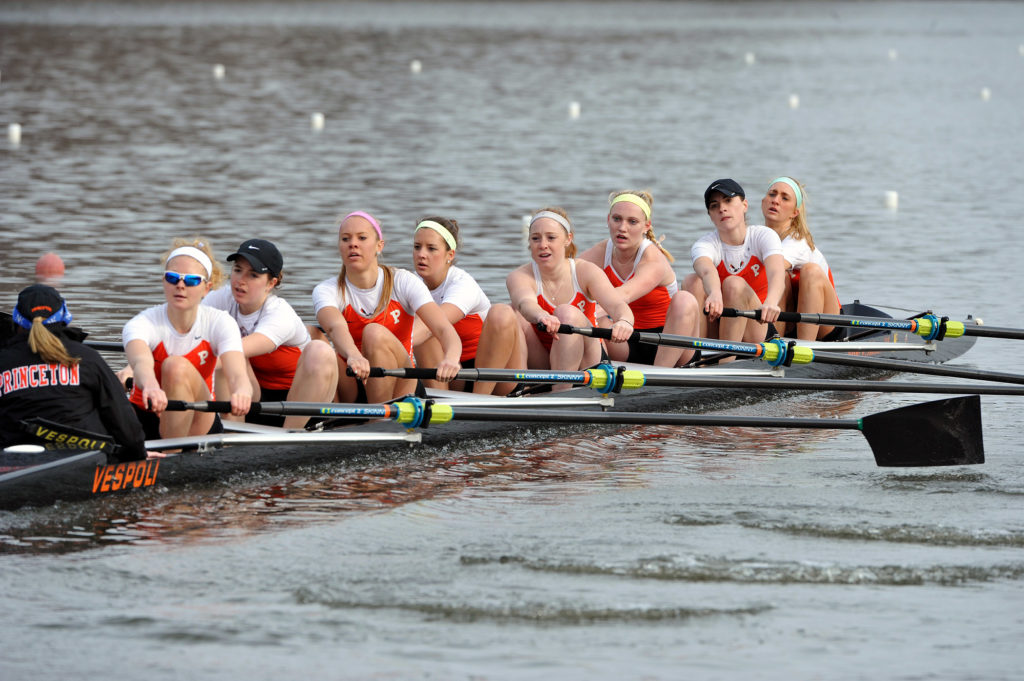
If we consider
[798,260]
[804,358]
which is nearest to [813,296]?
[798,260]

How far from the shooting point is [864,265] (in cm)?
1451

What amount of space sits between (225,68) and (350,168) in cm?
1577

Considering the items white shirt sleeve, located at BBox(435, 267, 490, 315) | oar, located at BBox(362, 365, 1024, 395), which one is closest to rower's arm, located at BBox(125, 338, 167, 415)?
oar, located at BBox(362, 365, 1024, 395)

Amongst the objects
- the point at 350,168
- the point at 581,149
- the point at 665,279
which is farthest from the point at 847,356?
the point at 581,149

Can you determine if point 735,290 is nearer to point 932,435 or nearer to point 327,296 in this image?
point 932,435

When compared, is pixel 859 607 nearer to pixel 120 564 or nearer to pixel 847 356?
pixel 120 564

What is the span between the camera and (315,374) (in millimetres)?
7219

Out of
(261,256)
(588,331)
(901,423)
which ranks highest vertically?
(261,256)

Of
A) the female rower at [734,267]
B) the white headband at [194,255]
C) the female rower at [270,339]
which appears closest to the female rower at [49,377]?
the white headband at [194,255]

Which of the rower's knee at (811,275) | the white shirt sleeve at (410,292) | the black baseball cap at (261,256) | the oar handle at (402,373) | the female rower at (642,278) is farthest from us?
the rower's knee at (811,275)

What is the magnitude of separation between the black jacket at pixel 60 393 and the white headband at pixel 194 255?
713 mm

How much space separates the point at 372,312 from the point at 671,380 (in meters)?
1.57

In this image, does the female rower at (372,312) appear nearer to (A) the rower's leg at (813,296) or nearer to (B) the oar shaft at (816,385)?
(B) the oar shaft at (816,385)

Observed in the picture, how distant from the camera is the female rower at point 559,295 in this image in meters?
8.47
